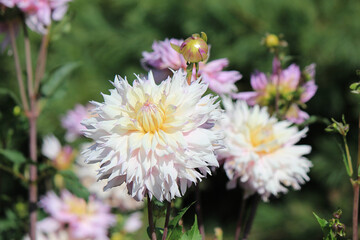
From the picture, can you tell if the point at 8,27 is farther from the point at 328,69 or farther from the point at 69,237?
the point at 328,69

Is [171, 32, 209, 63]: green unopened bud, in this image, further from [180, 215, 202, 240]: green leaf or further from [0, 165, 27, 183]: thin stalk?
[0, 165, 27, 183]: thin stalk

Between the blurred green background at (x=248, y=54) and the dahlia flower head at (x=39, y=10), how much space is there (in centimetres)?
85

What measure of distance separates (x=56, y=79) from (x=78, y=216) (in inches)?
12.9

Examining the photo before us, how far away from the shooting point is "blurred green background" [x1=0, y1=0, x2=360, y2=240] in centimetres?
192

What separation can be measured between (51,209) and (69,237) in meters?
0.08

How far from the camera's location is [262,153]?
74 centimetres

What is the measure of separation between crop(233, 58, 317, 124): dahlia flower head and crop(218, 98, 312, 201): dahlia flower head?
0.12 ft

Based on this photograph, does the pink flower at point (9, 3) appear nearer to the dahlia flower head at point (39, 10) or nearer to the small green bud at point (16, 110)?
the dahlia flower head at point (39, 10)

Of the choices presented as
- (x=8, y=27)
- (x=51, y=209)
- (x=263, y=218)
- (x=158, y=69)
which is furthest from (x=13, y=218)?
(x=263, y=218)

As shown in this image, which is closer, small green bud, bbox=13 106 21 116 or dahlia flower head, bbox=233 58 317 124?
dahlia flower head, bbox=233 58 317 124

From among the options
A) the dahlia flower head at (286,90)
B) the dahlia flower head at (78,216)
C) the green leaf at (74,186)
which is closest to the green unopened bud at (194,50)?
the dahlia flower head at (286,90)

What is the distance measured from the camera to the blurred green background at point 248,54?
1.92 meters

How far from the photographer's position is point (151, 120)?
1.69 ft

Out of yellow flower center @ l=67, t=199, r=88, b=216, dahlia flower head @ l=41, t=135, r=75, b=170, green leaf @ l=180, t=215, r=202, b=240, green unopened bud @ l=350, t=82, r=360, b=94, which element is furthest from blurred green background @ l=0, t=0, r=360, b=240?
green leaf @ l=180, t=215, r=202, b=240
